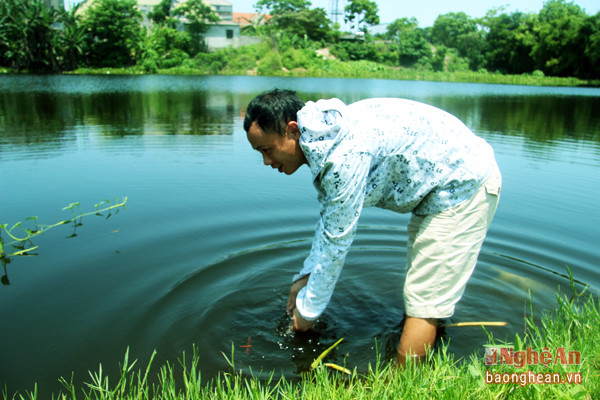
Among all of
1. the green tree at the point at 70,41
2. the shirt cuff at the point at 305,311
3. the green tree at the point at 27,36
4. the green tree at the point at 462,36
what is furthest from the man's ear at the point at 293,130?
the green tree at the point at 462,36

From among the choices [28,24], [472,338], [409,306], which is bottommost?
[472,338]

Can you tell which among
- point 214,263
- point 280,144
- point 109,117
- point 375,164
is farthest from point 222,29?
point 375,164

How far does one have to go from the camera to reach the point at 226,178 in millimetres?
7141

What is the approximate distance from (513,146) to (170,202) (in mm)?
7824

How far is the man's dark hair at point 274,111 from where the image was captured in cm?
221

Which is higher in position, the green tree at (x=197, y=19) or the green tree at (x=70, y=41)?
the green tree at (x=197, y=19)

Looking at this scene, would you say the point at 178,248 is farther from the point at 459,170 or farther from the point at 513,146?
the point at 513,146

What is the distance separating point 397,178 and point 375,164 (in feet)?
0.63

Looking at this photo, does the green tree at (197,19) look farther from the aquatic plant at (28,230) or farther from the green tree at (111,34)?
the aquatic plant at (28,230)

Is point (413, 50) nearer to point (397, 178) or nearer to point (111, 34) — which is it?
point (111, 34)

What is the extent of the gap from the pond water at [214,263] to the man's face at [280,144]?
1.11 m

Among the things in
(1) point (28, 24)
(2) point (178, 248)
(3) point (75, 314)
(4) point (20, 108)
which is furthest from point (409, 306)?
(1) point (28, 24)

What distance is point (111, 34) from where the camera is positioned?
45031 millimetres

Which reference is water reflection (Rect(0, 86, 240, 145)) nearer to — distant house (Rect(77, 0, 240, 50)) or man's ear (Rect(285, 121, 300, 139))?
man's ear (Rect(285, 121, 300, 139))
